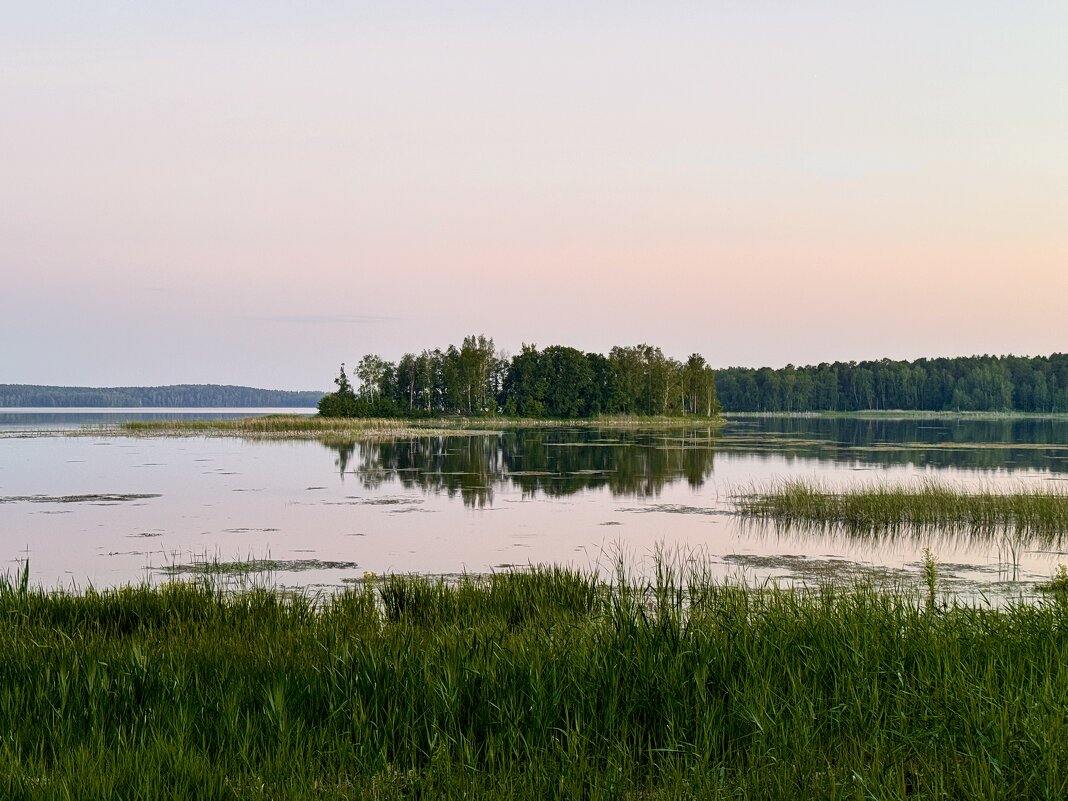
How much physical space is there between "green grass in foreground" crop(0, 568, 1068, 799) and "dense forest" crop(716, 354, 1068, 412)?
569 ft

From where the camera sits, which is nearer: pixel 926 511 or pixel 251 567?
pixel 251 567

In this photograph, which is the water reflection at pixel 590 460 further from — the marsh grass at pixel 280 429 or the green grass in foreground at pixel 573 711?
the green grass in foreground at pixel 573 711

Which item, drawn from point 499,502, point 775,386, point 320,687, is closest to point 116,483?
point 499,502

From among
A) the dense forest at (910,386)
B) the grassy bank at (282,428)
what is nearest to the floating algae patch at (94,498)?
the grassy bank at (282,428)

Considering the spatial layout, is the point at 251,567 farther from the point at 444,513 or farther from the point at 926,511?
the point at 926,511

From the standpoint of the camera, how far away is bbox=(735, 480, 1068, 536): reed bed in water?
68.1 ft

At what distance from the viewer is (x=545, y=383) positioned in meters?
118

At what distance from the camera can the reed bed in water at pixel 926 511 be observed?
20750mm

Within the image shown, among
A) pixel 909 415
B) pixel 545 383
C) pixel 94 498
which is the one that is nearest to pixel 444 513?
pixel 94 498

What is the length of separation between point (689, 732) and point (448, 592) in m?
5.35

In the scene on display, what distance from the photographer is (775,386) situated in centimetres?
18262

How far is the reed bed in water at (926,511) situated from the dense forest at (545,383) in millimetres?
90392

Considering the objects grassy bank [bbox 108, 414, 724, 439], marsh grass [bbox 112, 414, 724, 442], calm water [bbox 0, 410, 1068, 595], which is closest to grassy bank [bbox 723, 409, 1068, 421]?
grassy bank [bbox 108, 414, 724, 439]

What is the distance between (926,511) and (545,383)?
96467 mm
